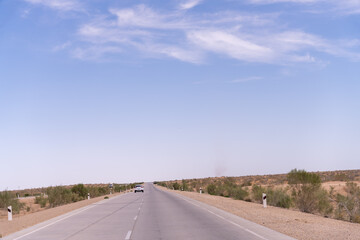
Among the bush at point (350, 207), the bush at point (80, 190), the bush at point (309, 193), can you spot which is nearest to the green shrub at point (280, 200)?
the bush at point (309, 193)

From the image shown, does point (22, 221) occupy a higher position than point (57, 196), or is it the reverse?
point (57, 196)

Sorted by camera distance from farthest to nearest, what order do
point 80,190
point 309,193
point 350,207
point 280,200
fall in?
point 80,190 → point 280,200 → point 309,193 → point 350,207

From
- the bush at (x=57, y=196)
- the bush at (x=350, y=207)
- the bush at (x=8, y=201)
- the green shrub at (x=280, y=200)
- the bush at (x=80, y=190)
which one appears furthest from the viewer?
the bush at (x=80, y=190)

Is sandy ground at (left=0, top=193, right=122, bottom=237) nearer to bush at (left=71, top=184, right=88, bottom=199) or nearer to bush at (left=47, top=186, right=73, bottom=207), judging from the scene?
bush at (left=47, top=186, right=73, bottom=207)

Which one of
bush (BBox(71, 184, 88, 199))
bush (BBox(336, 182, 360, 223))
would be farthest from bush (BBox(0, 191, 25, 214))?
bush (BBox(336, 182, 360, 223))

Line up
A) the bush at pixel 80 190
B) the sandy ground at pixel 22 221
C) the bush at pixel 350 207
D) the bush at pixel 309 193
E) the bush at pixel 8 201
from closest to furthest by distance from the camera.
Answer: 1. the sandy ground at pixel 22 221
2. the bush at pixel 350 207
3. the bush at pixel 309 193
4. the bush at pixel 8 201
5. the bush at pixel 80 190

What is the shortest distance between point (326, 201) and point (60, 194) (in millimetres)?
31036


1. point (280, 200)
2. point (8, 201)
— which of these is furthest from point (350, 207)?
point (8, 201)

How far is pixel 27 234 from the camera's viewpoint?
53.3 ft

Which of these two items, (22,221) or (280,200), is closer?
(22,221)

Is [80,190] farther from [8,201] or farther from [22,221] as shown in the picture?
[22,221]

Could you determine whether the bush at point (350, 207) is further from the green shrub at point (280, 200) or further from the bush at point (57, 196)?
the bush at point (57, 196)

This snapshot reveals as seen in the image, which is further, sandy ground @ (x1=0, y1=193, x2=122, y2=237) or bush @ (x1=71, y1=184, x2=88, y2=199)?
bush @ (x1=71, y1=184, x2=88, y2=199)

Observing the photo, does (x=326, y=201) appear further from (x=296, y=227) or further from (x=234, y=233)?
(x=234, y=233)
